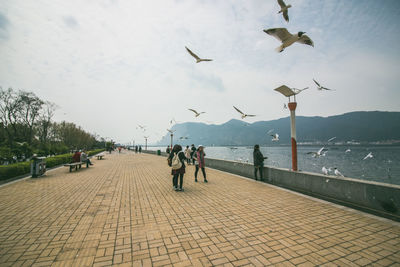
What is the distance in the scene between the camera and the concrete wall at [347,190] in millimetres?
4031

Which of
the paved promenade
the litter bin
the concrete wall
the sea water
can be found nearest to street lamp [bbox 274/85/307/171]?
the concrete wall

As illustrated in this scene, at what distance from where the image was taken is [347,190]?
16.1 feet

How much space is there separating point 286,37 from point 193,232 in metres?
5.11

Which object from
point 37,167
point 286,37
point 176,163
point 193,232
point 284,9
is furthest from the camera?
point 37,167

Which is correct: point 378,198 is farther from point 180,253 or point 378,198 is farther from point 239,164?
point 239,164

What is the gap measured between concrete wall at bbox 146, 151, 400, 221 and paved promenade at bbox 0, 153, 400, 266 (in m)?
0.42

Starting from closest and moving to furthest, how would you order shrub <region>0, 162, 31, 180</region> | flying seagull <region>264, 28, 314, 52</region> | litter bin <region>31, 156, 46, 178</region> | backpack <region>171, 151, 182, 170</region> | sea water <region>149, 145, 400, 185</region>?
flying seagull <region>264, 28, 314, 52</region>
backpack <region>171, 151, 182, 170</region>
shrub <region>0, 162, 31, 180</region>
litter bin <region>31, 156, 46, 178</region>
sea water <region>149, 145, 400, 185</region>

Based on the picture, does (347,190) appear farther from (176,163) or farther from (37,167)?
(37,167)

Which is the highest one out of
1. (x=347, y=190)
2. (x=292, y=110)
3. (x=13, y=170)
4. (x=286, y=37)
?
(x=286, y=37)

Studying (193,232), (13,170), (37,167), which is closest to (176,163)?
(193,232)

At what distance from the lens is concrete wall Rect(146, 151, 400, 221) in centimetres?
403

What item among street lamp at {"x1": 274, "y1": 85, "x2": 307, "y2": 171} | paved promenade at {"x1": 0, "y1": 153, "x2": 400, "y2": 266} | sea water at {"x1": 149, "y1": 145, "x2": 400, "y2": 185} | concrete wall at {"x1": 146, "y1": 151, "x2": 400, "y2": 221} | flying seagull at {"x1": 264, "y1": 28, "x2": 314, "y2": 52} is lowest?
sea water at {"x1": 149, "y1": 145, "x2": 400, "y2": 185}

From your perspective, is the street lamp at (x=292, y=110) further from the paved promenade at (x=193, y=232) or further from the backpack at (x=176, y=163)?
the backpack at (x=176, y=163)

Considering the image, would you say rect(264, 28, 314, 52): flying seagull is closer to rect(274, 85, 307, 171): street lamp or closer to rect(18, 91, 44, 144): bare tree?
rect(274, 85, 307, 171): street lamp
